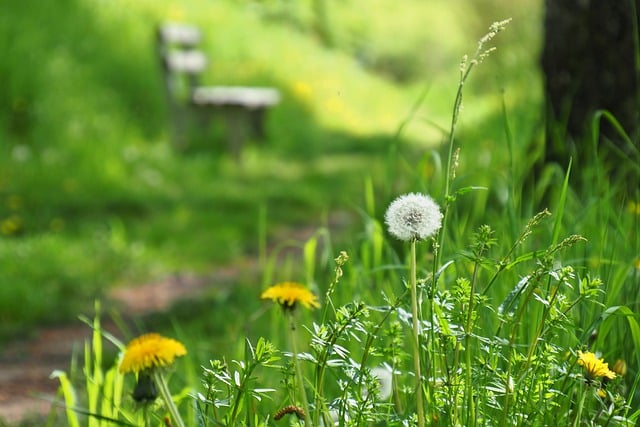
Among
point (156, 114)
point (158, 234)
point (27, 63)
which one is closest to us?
point (158, 234)

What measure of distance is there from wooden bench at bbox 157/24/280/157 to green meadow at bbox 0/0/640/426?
0.60 feet

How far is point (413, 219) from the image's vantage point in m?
1.33

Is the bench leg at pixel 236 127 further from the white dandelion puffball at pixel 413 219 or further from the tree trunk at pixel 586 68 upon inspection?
the white dandelion puffball at pixel 413 219

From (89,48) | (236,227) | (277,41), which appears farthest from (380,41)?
(236,227)

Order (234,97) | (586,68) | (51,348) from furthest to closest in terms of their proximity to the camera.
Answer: (234,97), (586,68), (51,348)

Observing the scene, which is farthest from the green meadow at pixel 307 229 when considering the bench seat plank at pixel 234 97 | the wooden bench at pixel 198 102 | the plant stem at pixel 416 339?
the bench seat plank at pixel 234 97

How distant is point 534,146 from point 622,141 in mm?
385

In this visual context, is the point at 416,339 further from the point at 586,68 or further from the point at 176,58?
the point at 176,58

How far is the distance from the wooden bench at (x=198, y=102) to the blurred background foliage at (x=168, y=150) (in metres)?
0.20

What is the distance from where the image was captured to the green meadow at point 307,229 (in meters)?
1.51

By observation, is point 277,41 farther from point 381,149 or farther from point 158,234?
point 158,234

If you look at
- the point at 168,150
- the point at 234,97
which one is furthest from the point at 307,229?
the point at 234,97

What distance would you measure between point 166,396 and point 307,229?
522 cm

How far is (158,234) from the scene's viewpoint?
6027 millimetres
